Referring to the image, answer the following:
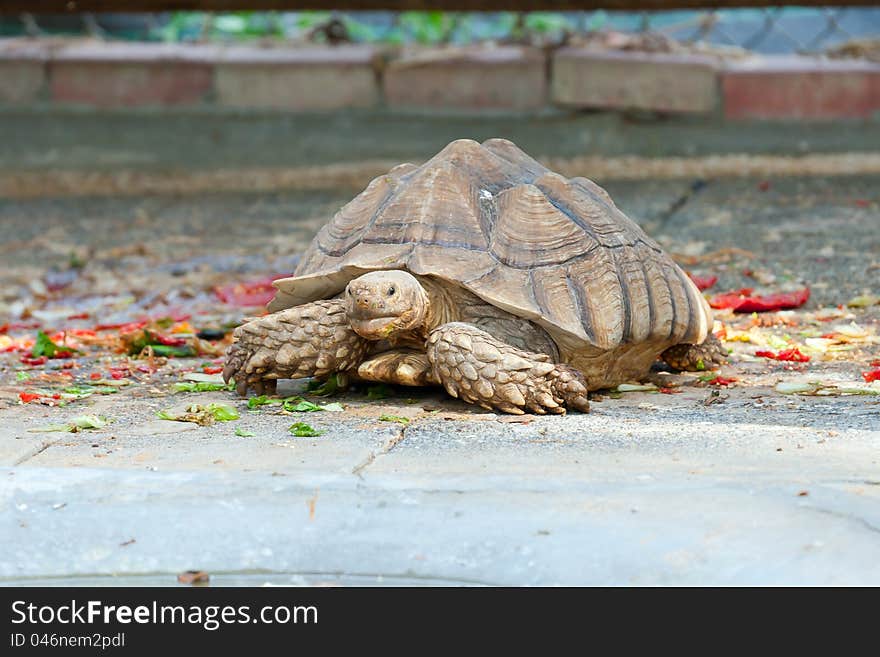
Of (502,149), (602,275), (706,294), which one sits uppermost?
(502,149)

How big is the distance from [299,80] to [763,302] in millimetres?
2855

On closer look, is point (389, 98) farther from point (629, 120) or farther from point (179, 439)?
point (179, 439)

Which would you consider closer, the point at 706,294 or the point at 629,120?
the point at 706,294

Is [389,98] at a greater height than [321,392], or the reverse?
[389,98]

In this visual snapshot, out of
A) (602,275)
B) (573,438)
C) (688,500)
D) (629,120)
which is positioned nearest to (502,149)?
(602,275)

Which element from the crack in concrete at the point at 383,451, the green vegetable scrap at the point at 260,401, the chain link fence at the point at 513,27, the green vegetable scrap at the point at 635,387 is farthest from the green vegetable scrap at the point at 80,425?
the chain link fence at the point at 513,27

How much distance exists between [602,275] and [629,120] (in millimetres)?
3040

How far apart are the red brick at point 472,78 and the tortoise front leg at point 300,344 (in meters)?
3.12

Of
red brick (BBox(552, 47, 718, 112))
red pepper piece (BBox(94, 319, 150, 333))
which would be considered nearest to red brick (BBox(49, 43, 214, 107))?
red brick (BBox(552, 47, 718, 112))

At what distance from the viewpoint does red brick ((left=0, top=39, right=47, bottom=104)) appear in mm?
6391

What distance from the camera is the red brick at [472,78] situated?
6.16 m

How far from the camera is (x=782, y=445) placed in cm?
255

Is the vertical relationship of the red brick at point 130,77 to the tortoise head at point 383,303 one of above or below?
above

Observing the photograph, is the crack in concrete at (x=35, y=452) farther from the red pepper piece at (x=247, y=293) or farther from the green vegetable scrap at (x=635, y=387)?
the red pepper piece at (x=247, y=293)
